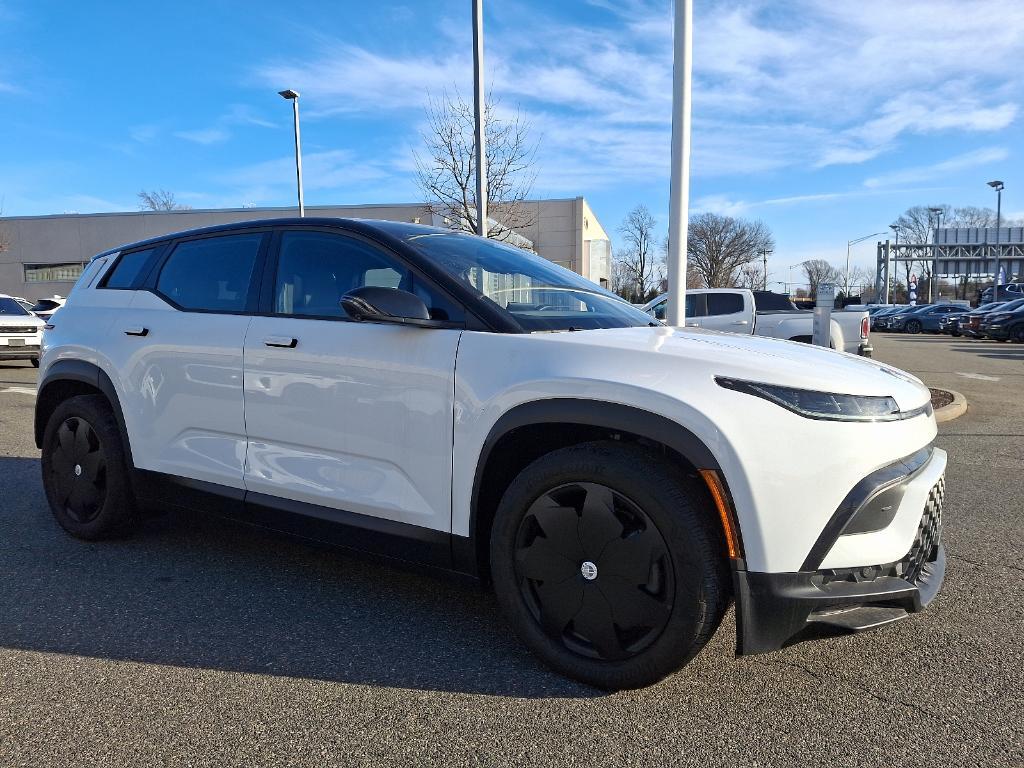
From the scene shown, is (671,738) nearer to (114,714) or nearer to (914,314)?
(114,714)

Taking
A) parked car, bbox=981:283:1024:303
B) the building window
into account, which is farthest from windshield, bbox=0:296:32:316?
parked car, bbox=981:283:1024:303

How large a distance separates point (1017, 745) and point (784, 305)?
14648mm

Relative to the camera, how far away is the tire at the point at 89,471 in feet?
13.3

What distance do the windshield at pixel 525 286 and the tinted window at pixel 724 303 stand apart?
10906 mm

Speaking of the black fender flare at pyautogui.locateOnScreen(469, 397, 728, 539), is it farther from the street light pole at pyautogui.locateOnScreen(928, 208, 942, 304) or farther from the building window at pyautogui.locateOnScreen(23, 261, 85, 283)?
the street light pole at pyautogui.locateOnScreen(928, 208, 942, 304)

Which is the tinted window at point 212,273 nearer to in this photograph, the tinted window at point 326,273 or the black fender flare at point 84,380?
the tinted window at point 326,273

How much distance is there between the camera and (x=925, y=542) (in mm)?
2635

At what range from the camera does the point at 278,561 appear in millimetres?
3939

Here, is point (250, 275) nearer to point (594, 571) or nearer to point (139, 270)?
point (139, 270)

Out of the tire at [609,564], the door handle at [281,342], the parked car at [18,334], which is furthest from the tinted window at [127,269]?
the parked car at [18,334]

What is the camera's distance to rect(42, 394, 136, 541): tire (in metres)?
4.04

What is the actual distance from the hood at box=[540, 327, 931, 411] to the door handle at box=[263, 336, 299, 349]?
45.5 inches

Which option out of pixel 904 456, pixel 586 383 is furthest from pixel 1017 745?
pixel 586 383

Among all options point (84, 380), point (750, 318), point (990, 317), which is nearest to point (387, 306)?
point (84, 380)
